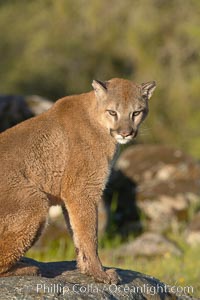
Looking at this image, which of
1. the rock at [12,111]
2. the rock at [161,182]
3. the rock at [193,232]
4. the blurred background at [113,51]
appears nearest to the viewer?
the rock at [193,232]

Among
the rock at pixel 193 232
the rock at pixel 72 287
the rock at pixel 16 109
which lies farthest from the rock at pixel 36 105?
the rock at pixel 72 287

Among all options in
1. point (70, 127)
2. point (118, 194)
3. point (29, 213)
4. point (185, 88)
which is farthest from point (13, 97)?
point (185, 88)

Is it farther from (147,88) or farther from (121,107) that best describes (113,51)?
(121,107)

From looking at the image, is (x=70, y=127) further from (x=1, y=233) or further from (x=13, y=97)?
(x=13, y=97)

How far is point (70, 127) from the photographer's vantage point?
1019cm

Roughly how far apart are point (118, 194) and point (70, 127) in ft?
33.5

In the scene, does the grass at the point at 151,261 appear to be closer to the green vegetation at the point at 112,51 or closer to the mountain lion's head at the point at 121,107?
the mountain lion's head at the point at 121,107

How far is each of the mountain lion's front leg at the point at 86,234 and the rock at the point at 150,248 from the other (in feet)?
21.4

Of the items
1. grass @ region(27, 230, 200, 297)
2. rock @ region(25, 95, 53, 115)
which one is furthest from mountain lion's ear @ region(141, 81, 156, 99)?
rock @ region(25, 95, 53, 115)

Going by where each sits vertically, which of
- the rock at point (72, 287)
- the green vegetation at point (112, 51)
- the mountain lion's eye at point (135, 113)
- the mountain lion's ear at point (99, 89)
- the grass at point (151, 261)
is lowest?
the rock at point (72, 287)

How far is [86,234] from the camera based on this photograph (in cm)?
957

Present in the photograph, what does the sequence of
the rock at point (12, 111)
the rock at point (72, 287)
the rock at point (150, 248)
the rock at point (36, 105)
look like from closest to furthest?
the rock at point (72, 287) → the rock at point (150, 248) → the rock at point (12, 111) → the rock at point (36, 105)

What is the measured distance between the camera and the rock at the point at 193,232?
17703 millimetres

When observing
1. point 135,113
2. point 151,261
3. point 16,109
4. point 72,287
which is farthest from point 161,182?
point 72,287
